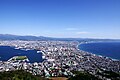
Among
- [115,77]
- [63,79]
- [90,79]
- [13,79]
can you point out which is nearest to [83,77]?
[90,79]

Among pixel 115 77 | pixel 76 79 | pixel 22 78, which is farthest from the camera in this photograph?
pixel 115 77

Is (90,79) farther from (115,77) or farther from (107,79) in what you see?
(115,77)

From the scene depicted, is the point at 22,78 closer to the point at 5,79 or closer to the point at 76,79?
the point at 5,79

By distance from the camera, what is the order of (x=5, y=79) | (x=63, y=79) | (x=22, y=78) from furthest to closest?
1. (x=63, y=79)
2. (x=22, y=78)
3. (x=5, y=79)

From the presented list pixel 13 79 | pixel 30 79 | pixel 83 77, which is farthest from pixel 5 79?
pixel 83 77

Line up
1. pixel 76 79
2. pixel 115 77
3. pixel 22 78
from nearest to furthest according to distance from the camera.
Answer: pixel 22 78, pixel 76 79, pixel 115 77

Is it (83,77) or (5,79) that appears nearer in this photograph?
(5,79)

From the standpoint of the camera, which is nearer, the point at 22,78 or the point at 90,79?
the point at 22,78

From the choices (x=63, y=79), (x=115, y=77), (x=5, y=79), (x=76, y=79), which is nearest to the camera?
(x=5, y=79)
